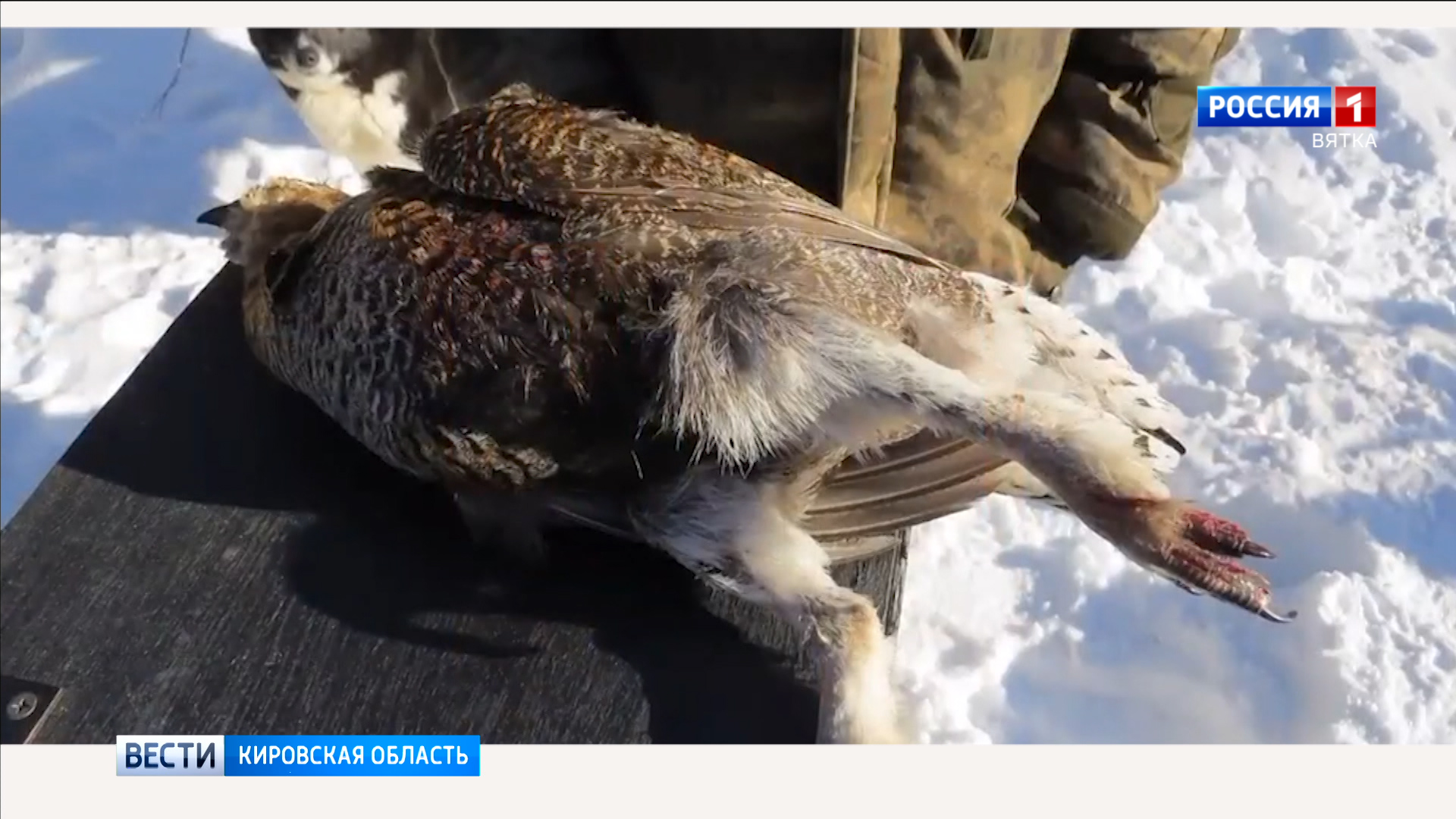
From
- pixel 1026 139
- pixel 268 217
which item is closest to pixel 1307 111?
pixel 1026 139

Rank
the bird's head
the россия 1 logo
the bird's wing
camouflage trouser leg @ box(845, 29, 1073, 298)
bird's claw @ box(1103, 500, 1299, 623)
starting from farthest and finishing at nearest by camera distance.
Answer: the россия 1 logo
the bird's head
camouflage trouser leg @ box(845, 29, 1073, 298)
the bird's wing
bird's claw @ box(1103, 500, 1299, 623)

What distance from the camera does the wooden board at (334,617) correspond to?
1805 millimetres

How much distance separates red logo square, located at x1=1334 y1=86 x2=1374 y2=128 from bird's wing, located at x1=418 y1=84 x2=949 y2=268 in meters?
1.87

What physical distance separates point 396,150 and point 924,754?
5.26ft

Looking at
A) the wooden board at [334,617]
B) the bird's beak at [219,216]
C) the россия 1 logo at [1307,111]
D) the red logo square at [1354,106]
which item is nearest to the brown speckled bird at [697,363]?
the wooden board at [334,617]

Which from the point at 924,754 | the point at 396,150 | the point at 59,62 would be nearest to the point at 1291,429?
the point at 924,754

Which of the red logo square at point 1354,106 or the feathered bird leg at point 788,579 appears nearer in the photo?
the feathered bird leg at point 788,579

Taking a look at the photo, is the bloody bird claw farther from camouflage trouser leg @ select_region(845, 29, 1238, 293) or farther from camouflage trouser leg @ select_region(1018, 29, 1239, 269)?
camouflage trouser leg @ select_region(1018, 29, 1239, 269)

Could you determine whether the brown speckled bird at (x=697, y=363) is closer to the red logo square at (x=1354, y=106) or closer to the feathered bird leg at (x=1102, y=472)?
the feathered bird leg at (x=1102, y=472)

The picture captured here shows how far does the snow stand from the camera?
2250 millimetres

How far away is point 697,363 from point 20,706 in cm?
114

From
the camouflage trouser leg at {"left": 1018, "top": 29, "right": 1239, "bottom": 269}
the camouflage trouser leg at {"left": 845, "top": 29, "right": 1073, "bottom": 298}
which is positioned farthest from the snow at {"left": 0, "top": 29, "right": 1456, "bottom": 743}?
the camouflage trouser leg at {"left": 845, "top": 29, "right": 1073, "bottom": 298}

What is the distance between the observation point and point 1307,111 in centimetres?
308

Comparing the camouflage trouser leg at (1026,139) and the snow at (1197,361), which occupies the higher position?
the camouflage trouser leg at (1026,139)
